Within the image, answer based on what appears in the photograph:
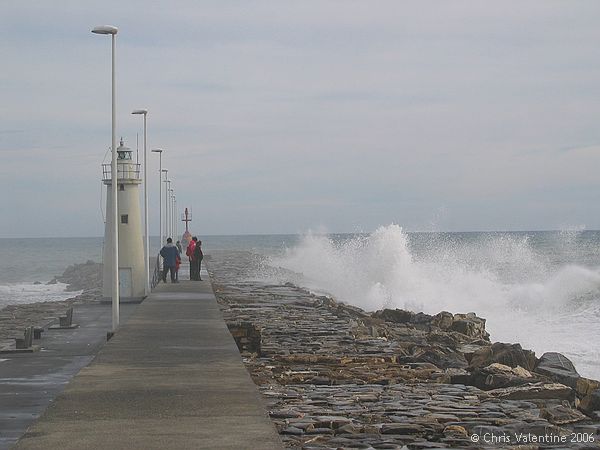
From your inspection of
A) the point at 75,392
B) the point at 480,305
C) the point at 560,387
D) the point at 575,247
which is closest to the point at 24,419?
the point at 75,392

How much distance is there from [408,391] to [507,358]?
4.28 meters

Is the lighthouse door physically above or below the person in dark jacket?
below

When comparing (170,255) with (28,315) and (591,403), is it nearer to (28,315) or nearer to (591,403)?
(28,315)

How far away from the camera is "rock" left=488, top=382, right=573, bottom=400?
10445 millimetres

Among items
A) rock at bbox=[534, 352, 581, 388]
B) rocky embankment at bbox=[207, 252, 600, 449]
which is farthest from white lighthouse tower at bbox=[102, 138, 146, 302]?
rock at bbox=[534, 352, 581, 388]

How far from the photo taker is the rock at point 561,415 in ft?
30.0

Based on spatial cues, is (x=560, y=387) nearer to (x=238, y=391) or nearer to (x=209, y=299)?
(x=238, y=391)

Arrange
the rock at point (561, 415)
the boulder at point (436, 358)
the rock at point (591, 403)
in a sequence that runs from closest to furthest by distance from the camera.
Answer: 1. the rock at point (561, 415)
2. the rock at point (591, 403)
3. the boulder at point (436, 358)

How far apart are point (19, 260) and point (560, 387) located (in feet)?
381

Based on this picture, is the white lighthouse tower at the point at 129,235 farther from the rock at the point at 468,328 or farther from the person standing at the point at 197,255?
the rock at the point at 468,328

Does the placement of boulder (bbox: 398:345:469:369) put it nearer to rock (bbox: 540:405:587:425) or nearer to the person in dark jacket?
Result: rock (bbox: 540:405:587:425)

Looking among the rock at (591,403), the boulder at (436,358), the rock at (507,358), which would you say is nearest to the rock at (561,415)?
the rock at (591,403)

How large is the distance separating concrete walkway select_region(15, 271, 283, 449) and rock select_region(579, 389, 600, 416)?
340cm

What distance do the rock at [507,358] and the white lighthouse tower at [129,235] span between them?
46.0 feet
